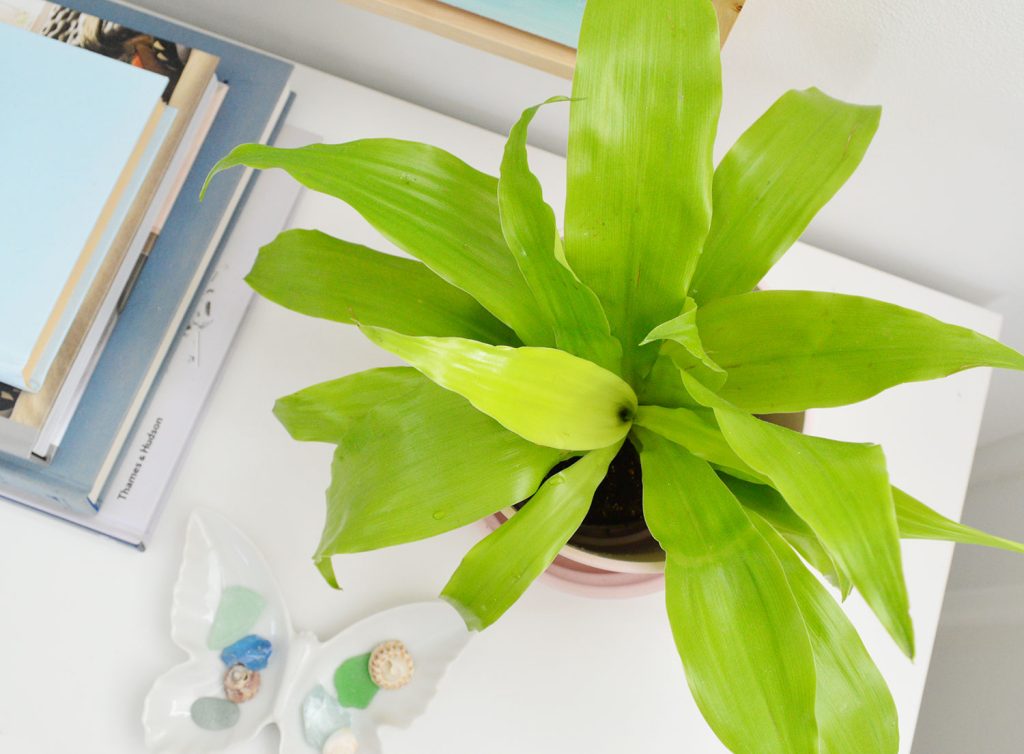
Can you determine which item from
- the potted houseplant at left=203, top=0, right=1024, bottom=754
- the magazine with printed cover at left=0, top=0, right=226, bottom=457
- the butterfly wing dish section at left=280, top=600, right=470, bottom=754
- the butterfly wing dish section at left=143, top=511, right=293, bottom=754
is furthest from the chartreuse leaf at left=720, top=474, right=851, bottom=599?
the magazine with printed cover at left=0, top=0, right=226, bottom=457

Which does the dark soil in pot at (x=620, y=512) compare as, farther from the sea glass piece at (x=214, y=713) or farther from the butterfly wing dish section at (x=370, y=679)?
the sea glass piece at (x=214, y=713)

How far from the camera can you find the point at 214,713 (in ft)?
1.84

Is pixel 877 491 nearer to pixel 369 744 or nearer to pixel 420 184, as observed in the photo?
pixel 420 184

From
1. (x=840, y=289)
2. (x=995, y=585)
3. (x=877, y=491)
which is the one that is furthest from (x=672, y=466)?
(x=995, y=585)

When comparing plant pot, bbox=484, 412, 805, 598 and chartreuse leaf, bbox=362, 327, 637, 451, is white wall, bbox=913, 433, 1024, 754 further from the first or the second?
chartreuse leaf, bbox=362, 327, 637, 451

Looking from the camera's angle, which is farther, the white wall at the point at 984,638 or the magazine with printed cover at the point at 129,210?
the white wall at the point at 984,638

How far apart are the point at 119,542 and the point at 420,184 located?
14.5 inches

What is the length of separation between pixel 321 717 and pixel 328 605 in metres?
0.07

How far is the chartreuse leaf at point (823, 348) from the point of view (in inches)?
14.9

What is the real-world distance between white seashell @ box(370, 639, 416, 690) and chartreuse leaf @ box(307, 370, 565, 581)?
0.54ft

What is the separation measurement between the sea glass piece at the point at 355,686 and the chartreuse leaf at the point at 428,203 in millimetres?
278

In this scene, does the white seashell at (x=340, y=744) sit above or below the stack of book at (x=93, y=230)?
below

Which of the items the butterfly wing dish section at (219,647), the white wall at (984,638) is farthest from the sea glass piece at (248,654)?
the white wall at (984,638)

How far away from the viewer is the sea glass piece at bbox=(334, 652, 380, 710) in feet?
1.86
